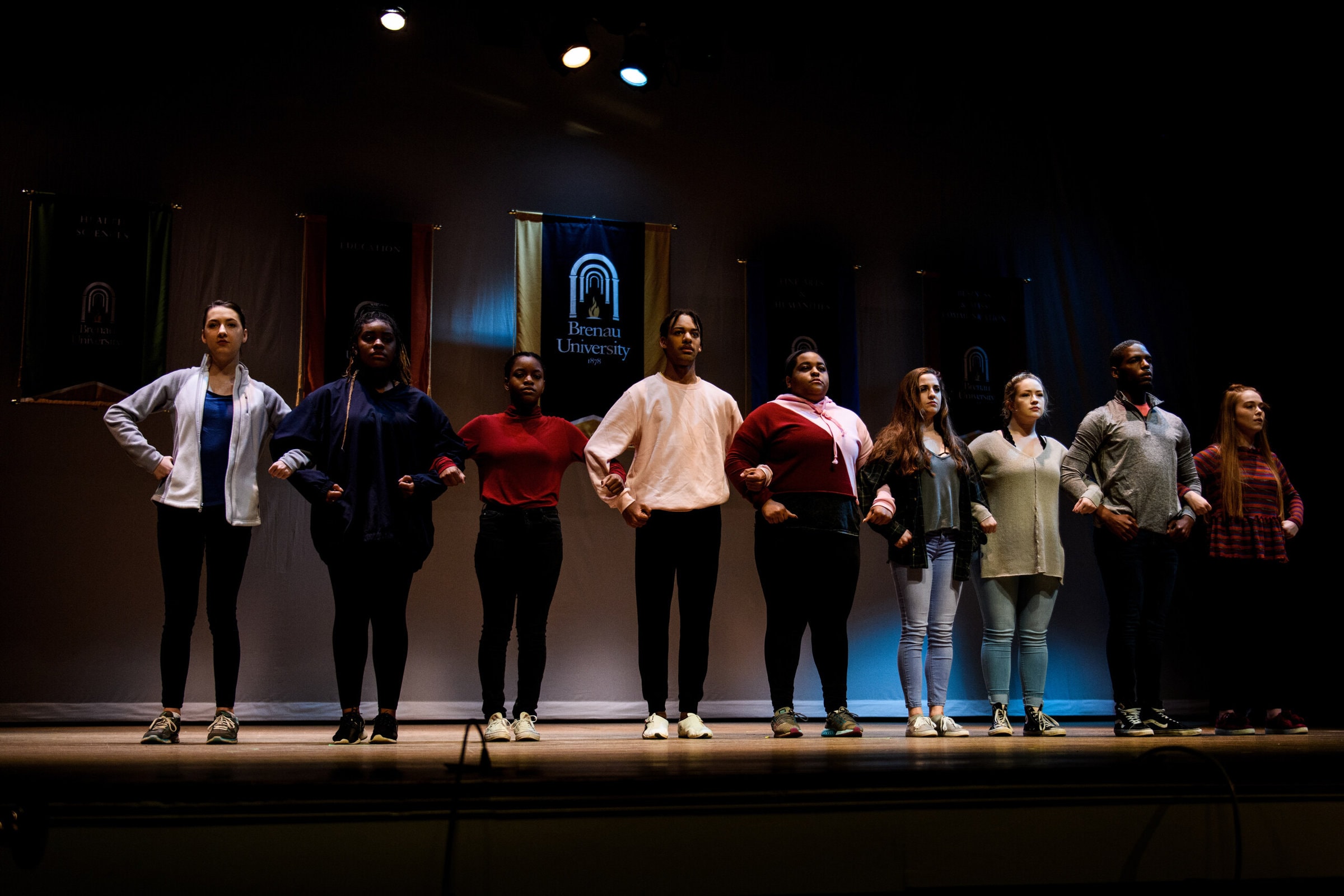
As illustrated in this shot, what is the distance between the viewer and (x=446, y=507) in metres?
5.58

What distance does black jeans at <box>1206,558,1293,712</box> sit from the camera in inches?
184

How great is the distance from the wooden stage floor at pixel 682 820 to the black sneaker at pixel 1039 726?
74.3 inches

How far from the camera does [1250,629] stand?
4.71 m

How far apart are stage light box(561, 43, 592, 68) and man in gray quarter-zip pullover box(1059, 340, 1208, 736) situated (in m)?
3.32

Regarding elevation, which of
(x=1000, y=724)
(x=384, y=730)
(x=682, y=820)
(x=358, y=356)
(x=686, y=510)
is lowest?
(x=1000, y=724)

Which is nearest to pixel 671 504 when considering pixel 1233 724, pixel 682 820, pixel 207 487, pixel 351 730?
pixel 351 730

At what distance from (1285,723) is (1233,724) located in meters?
0.22

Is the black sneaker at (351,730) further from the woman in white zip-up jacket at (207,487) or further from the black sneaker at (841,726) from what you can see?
the black sneaker at (841,726)

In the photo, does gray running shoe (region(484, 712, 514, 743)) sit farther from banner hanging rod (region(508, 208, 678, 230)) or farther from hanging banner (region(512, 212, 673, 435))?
banner hanging rod (region(508, 208, 678, 230))

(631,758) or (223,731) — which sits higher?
(631,758)

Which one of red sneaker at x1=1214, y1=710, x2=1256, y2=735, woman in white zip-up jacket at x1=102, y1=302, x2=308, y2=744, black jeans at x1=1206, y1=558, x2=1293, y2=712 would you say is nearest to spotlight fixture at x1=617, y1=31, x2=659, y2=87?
woman in white zip-up jacket at x1=102, y1=302, x2=308, y2=744

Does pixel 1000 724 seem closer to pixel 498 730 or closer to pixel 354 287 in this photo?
pixel 498 730

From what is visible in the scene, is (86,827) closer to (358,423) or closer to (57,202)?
(358,423)

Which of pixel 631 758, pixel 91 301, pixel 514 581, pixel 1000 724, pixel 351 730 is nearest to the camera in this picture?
pixel 631 758
